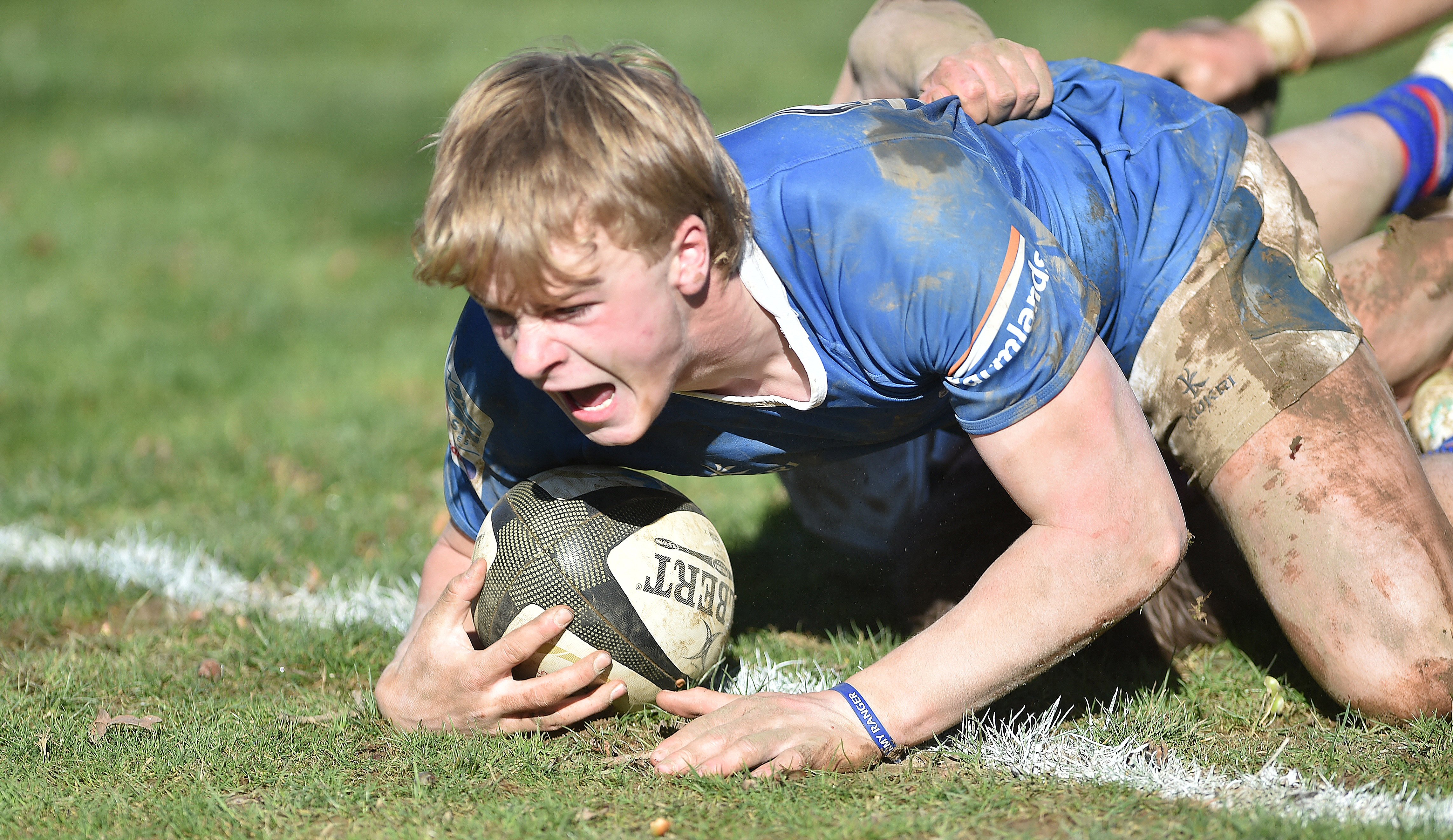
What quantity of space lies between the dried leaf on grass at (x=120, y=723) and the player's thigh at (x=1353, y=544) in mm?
2936

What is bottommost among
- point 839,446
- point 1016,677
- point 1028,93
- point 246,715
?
point 246,715

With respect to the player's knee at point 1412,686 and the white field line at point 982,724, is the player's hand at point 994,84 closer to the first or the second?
the white field line at point 982,724

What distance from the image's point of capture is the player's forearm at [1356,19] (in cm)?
496

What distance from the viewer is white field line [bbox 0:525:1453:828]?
2.78 meters

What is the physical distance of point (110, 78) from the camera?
1142 centimetres

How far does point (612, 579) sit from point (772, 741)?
0.58 metres

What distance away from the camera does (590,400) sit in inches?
115

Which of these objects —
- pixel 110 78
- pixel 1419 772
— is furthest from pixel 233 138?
pixel 1419 772

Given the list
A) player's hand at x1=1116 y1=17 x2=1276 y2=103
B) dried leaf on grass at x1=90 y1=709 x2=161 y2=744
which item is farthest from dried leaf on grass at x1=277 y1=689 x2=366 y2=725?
player's hand at x1=1116 y1=17 x2=1276 y2=103

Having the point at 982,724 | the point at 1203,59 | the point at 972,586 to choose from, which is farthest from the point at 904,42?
the point at 982,724

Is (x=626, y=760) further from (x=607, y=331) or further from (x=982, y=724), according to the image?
(x=607, y=331)

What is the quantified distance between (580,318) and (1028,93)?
58.1 inches

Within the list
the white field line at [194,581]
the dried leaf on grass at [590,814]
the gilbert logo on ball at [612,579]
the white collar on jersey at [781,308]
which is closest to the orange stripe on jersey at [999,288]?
the white collar on jersey at [781,308]

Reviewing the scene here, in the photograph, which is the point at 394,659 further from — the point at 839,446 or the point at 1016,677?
the point at 1016,677
